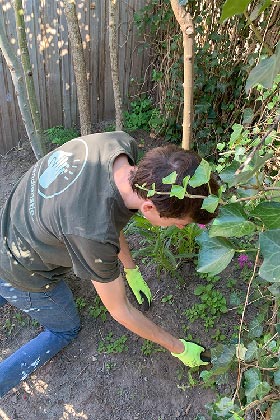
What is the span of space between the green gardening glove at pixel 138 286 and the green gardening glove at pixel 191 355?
0.36 m

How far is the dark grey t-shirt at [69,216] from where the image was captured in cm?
152

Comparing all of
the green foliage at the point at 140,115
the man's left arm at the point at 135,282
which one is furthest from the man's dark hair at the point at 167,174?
the green foliage at the point at 140,115

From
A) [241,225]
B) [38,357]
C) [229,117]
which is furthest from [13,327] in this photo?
[229,117]

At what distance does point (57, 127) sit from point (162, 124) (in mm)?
955

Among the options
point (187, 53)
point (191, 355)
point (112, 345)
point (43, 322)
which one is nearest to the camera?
point (187, 53)

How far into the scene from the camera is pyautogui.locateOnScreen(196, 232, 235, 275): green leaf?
1.02 metres

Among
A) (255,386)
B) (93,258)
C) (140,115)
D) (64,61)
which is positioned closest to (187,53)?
(93,258)

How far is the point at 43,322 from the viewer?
2.24 m

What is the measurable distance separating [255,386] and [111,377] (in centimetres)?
128

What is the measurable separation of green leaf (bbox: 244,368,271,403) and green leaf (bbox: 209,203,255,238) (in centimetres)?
43

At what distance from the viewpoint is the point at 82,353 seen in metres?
2.37

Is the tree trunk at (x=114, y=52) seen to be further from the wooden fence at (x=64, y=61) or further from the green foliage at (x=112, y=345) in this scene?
the green foliage at (x=112, y=345)

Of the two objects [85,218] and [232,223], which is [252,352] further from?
[85,218]

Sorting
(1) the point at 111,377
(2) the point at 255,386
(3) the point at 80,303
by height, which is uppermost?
(2) the point at 255,386
